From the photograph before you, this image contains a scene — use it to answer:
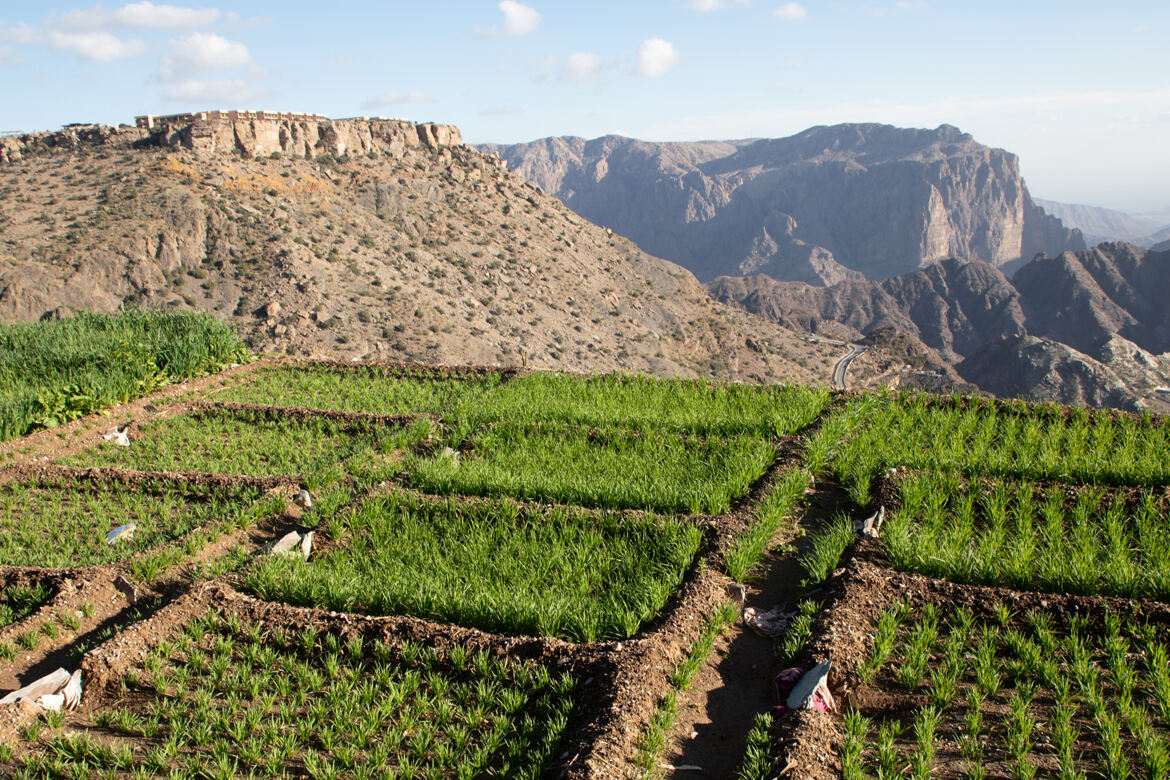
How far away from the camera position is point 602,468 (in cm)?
805

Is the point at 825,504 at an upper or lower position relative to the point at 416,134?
lower

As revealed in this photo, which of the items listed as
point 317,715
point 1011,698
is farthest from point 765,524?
point 317,715

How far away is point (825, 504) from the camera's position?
7.27 metres

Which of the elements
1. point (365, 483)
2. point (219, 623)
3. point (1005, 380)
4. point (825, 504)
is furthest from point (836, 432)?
point (1005, 380)

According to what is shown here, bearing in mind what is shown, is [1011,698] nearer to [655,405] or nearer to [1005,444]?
[1005,444]

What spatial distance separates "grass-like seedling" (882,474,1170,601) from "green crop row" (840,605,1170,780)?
395mm

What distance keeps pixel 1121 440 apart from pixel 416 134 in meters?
56.5

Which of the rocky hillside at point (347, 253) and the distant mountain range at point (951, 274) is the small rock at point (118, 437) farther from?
the distant mountain range at point (951, 274)

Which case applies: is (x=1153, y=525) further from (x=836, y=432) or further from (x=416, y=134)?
(x=416, y=134)

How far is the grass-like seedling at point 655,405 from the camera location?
9203mm

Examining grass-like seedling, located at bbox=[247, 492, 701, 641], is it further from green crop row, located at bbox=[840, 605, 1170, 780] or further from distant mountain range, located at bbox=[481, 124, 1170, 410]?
distant mountain range, located at bbox=[481, 124, 1170, 410]

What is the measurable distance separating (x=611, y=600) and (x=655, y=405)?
205 inches

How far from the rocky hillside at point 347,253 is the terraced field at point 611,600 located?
2759cm

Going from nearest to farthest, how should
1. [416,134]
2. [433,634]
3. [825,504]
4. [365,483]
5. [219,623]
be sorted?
1. [433,634]
2. [219,623]
3. [825,504]
4. [365,483]
5. [416,134]
